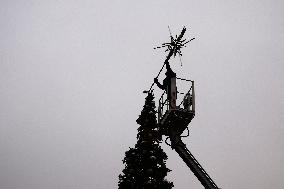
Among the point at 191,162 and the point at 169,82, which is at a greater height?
the point at 169,82

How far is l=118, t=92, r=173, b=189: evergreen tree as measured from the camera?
19.4 metres

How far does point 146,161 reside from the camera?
780 inches

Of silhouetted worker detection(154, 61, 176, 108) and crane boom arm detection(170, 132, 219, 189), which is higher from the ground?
silhouetted worker detection(154, 61, 176, 108)

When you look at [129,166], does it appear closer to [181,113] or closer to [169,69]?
[181,113]

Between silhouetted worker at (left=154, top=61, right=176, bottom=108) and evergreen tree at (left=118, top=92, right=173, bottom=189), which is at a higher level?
silhouetted worker at (left=154, top=61, right=176, bottom=108)

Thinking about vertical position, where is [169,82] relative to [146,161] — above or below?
above

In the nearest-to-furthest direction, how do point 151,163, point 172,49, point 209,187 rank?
point 209,187 → point 151,163 → point 172,49

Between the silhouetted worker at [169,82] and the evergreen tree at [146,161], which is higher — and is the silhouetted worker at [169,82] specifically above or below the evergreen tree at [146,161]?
above

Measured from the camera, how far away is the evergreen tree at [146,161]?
762 inches

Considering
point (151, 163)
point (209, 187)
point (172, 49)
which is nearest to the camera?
point (209, 187)

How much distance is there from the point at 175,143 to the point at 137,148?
7.85ft

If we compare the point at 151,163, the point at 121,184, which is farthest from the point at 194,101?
the point at 121,184

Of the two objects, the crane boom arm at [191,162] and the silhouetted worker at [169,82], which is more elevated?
the silhouetted worker at [169,82]

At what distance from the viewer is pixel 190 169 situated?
19.2 m
